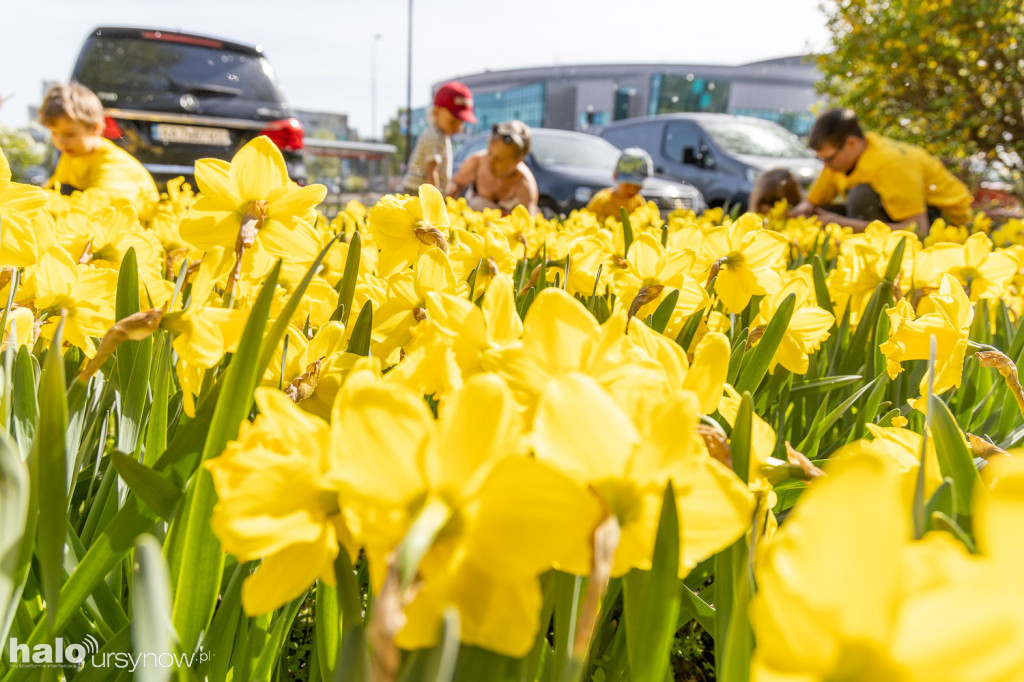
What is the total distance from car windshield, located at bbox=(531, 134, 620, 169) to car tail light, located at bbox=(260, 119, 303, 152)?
3317 millimetres

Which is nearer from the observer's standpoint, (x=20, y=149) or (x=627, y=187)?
(x=627, y=187)

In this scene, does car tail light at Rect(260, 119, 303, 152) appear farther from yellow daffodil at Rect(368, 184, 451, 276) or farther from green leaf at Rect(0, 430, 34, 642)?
green leaf at Rect(0, 430, 34, 642)

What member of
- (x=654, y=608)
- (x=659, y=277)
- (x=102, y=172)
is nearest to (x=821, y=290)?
(x=659, y=277)

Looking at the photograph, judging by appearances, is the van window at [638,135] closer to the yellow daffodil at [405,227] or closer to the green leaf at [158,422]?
the yellow daffodil at [405,227]

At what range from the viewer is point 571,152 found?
915 centimetres

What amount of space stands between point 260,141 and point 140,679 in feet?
1.98

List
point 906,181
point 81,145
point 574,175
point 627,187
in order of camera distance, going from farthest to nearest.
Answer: point 574,175
point 627,187
point 906,181
point 81,145

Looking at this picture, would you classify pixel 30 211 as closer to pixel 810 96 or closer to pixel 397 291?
pixel 397 291

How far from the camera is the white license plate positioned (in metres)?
6.02

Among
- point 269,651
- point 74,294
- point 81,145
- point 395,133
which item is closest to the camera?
point 269,651

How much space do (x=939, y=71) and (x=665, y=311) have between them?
8515mm

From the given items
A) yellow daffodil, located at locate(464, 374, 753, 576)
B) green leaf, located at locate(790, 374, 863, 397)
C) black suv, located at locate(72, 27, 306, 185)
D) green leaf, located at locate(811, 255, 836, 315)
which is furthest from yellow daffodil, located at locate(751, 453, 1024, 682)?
black suv, located at locate(72, 27, 306, 185)

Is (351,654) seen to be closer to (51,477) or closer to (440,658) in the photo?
(440,658)

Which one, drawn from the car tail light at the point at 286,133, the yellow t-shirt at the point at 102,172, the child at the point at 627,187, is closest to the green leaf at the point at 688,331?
the yellow t-shirt at the point at 102,172
